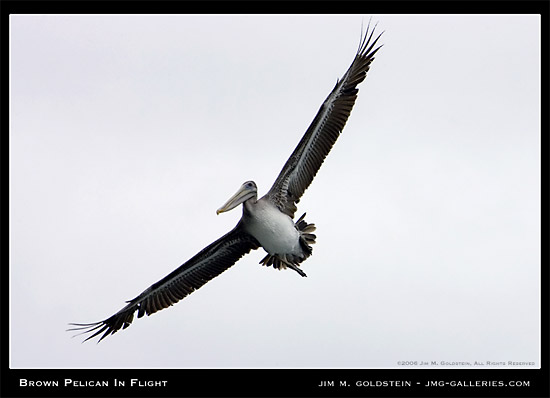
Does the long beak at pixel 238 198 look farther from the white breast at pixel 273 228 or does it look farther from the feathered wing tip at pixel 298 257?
the feathered wing tip at pixel 298 257

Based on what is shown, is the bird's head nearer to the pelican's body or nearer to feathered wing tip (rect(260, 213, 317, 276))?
the pelican's body

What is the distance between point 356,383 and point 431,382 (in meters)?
1.28

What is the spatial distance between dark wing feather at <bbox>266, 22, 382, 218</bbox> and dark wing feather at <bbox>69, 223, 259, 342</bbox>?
3.86ft

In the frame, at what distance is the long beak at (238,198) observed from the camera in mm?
20531

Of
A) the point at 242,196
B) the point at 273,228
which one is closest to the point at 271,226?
the point at 273,228

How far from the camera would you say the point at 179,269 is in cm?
2162

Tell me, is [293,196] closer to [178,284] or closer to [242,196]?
[242,196]

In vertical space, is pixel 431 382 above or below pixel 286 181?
below

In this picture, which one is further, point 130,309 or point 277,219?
point 130,309

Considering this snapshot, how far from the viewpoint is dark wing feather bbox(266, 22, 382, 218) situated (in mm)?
20812

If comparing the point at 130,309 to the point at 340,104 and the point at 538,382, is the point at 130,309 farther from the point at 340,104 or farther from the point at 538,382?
the point at 538,382

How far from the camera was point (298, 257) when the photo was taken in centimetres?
2112
